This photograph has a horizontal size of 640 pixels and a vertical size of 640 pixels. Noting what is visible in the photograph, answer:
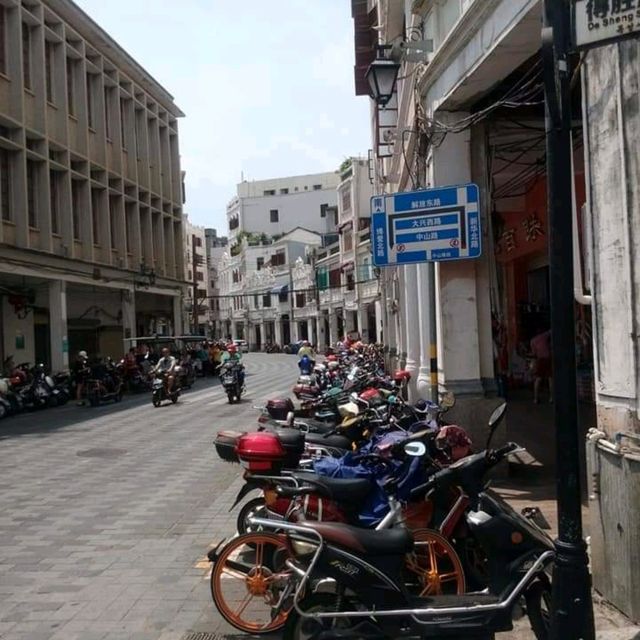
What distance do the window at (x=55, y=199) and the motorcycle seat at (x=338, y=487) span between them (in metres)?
22.8

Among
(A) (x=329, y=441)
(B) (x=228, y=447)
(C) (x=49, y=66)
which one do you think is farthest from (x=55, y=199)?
(B) (x=228, y=447)

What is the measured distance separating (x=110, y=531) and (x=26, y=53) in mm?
21440

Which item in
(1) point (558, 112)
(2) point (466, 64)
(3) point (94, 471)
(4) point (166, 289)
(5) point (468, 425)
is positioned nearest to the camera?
(1) point (558, 112)

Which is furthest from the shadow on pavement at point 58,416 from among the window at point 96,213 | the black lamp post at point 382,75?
the black lamp post at point 382,75

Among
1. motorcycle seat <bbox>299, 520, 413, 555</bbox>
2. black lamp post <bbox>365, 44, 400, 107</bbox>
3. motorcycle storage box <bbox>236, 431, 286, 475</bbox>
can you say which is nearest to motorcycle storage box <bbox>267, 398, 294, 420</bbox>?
motorcycle storage box <bbox>236, 431, 286, 475</bbox>

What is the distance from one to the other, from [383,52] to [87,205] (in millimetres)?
19933

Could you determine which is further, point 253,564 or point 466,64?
point 466,64

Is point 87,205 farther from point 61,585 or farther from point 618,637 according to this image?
point 618,637

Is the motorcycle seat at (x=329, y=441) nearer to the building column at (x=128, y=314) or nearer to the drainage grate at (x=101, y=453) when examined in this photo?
the drainage grate at (x=101, y=453)

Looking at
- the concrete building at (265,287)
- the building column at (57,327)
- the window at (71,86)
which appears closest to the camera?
the building column at (57,327)

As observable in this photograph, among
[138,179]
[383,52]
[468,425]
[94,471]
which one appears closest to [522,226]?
[383,52]

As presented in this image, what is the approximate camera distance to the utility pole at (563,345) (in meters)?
3.55

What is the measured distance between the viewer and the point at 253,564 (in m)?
4.43

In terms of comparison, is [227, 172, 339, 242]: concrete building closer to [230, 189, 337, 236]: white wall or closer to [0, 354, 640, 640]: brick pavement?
[230, 189, 337, 236]: white wall
